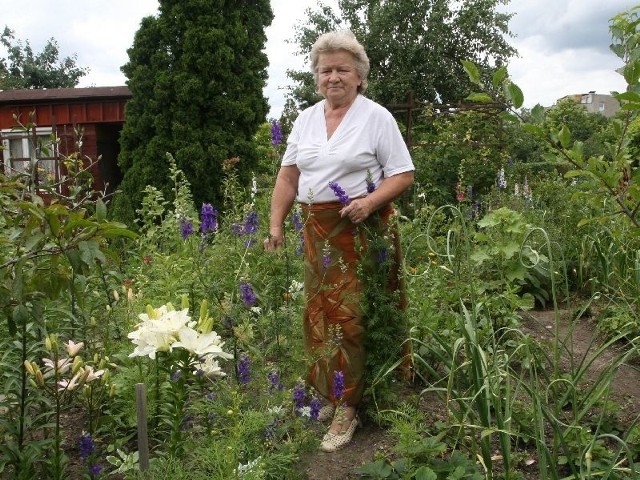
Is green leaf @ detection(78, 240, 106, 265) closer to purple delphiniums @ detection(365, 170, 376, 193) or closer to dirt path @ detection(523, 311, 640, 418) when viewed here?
purple delphiniums @ detection(365, 170, 376, 193)

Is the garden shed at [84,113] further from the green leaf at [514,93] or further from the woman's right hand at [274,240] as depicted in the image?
Answer: the green leaf at [514,93]

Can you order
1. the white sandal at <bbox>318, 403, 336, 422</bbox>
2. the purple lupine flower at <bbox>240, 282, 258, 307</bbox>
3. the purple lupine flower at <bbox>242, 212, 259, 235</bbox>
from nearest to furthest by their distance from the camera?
the purple lupine flower at <bbox>240, 282, 258, 307</bbox>, the white sandal at <bbox>318, 403, 336, 422</bbox>, the purple lupine flower at <bbox>242, 212, 259, 235</bbox>

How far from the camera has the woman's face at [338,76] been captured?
3178mm

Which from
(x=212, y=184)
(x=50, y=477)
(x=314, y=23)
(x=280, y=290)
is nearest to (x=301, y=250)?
(x=280, y=290)

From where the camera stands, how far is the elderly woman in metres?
3.13

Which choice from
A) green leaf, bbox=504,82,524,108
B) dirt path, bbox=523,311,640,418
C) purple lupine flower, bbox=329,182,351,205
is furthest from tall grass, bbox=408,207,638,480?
green leaf, bbox=504,82,524,108

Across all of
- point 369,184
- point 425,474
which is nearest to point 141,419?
point 425,474

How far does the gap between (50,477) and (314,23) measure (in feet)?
81.7

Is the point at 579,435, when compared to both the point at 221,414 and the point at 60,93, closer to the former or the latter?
the point at 221,414

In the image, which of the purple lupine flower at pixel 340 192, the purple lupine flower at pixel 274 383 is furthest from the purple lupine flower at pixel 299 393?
the purple lupine flower at pixel 340 192

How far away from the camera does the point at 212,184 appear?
9.73 metres

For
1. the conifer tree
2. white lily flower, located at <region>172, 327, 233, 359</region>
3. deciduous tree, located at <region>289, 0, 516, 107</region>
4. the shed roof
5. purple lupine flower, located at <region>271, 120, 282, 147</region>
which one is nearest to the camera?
white lily flower, located at <region>172, 327, 233, 359</region>

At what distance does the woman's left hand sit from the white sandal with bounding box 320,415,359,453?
0.96 meters

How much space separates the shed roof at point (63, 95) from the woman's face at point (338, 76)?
36.0 ft
